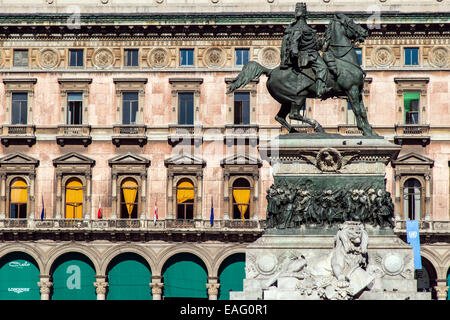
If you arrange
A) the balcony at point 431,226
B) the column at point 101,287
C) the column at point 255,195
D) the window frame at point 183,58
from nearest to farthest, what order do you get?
the balcony at point 431,226 → the column at point 101,287 → the column at point 255,195 → the window frame at point 183,58

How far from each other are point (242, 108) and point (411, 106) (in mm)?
8732

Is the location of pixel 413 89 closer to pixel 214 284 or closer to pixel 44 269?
pixel 214 284

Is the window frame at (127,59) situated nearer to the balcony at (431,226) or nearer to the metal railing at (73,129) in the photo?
the metal railing at (73,129)

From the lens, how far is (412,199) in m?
59.3

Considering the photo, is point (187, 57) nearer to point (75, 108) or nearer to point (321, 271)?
point (75, 108)

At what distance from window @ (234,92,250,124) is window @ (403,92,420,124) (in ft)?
26.6

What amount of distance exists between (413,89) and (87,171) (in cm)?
1737

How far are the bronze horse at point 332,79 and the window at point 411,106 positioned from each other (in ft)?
124

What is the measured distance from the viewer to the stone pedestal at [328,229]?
805 inches

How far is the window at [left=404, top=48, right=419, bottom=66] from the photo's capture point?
6006 cm

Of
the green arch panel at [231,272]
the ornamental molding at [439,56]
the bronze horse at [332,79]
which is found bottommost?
the green arch panel at [231,272]

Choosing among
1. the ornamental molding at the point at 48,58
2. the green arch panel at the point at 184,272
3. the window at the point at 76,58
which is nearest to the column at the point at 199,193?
the green arch panel at the point at 184,272

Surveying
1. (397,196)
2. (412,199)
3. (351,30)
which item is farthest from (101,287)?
(351,30)

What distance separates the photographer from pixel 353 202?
21.4 metres
